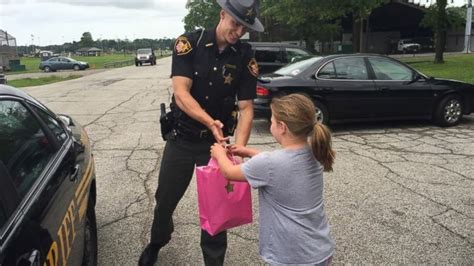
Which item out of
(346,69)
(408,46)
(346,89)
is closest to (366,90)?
(346,89)

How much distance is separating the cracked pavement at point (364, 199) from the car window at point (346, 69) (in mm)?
1016

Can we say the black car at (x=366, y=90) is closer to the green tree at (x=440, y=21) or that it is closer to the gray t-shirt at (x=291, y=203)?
the gray t-shirt at (x=291, y=203)

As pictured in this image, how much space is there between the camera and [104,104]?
14.1m

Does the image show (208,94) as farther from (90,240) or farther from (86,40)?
(86,40)

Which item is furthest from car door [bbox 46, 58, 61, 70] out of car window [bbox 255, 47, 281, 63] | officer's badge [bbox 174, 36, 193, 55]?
officer's badge [bbox 174, 36, 193, 55]

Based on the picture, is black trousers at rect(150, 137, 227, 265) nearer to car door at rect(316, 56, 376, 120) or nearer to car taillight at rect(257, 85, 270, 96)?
car taillight at rect(257, 85, 270, 96)

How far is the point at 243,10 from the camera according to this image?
2684mm

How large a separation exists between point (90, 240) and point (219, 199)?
1.27 m

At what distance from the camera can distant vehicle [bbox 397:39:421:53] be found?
49.3 metres

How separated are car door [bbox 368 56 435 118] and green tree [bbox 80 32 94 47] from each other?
141 meters

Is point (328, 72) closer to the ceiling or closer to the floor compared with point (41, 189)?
closer to the ceiling

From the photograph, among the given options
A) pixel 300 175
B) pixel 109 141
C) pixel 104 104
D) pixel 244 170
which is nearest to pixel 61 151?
pixel 244 170

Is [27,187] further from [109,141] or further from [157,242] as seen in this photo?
[109,141]

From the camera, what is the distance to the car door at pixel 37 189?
1898 mm
